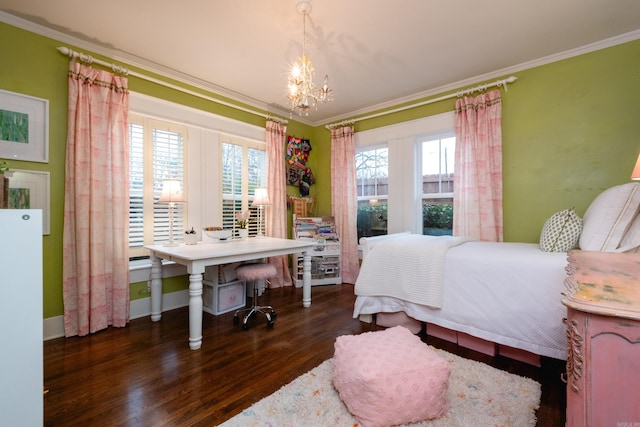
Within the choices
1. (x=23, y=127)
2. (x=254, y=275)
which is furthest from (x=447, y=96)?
(x=23, y=127)

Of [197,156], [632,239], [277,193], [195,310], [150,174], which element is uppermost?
[197,156]

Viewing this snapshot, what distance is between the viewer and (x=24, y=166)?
2211 mm

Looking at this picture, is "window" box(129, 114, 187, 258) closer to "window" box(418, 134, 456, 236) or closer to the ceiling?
the ceiling

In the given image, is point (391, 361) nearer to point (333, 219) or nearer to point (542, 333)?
point (542, 333)

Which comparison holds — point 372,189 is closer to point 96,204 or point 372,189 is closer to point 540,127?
point 540,127

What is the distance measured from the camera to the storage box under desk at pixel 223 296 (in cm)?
286

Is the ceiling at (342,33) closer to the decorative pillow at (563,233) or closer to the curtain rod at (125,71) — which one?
the curtain rod at (125,71)

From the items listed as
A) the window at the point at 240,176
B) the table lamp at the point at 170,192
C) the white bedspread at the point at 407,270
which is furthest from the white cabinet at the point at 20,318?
the window at the point at 240,176

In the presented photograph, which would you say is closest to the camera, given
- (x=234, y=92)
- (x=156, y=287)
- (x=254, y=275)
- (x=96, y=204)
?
(x=96, y=204)

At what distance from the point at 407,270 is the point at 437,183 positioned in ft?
5.47

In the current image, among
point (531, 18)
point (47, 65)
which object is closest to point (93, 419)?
point (47, 65)

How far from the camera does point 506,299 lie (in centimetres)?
188

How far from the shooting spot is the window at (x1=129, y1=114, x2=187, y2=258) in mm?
2781

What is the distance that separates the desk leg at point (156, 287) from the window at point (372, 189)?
108 inches
